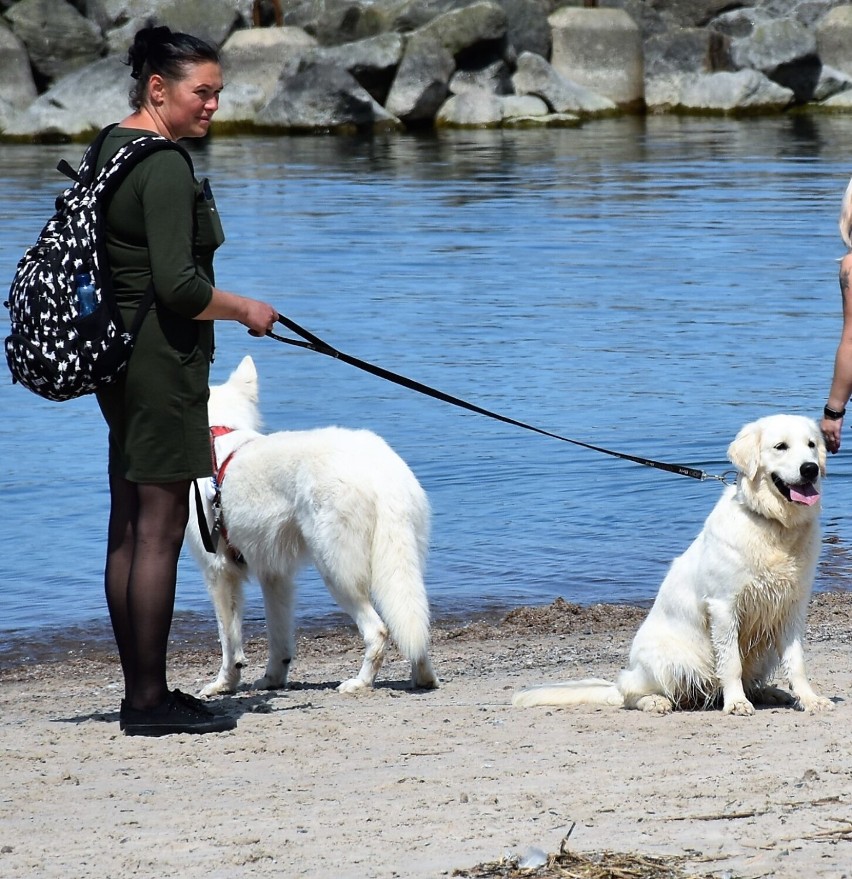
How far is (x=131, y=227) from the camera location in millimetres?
4617

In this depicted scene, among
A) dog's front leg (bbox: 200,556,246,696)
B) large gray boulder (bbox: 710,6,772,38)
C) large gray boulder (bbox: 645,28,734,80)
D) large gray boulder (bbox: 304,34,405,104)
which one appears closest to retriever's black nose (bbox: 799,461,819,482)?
dog's front leg (bbox: 200,556,246,696)

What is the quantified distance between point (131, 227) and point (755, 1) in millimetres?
47577

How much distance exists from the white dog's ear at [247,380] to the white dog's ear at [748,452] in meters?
2.56

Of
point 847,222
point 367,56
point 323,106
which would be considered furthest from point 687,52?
point 847,222

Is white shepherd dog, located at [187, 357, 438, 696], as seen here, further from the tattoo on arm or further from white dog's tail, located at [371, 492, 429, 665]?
the tattoo on arm

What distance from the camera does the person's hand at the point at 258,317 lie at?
4742mm

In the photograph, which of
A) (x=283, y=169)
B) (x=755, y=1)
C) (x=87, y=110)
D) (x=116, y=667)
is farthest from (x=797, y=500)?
(x=755, y=1)

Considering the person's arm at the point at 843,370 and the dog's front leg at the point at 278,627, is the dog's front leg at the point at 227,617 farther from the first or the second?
the person's arm at the point at 843,370

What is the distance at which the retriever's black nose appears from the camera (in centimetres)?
499

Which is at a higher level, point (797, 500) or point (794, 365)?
point (797, 500)

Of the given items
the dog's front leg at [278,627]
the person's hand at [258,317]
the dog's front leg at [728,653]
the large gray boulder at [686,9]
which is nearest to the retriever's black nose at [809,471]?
the dog's front leg at [728,653]

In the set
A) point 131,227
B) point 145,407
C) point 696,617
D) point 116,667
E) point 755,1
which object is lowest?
point 116,667

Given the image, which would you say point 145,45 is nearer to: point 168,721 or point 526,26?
point 168,721

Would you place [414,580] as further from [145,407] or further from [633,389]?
[633,389]
